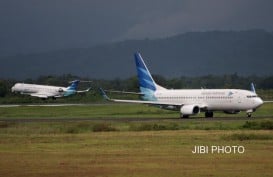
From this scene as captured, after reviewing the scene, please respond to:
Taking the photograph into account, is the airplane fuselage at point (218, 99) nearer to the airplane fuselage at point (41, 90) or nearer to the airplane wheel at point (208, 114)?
the airplane wheel at point (208, 114)

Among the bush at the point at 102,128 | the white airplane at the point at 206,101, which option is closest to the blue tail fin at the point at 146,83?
the white airplane at the point at 206,101

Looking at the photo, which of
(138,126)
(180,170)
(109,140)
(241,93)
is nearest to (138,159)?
(180,170)

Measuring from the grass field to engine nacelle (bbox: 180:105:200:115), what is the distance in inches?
834

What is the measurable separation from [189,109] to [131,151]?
40.5 meters

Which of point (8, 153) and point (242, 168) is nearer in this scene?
point (242, 168)

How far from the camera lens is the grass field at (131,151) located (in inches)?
1164

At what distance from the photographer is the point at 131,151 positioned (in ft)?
121

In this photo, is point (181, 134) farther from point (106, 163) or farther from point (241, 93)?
point (241, 93)

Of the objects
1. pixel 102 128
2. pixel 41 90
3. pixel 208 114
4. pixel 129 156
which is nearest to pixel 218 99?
pixel 208 114

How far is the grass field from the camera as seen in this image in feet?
97.0

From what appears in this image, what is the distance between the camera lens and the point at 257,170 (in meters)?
29.4

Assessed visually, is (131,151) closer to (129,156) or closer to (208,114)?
(129,156)

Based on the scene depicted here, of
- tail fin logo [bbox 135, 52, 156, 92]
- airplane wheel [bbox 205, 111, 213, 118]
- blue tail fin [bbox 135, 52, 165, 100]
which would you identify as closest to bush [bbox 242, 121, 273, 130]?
airplane wheel [bbox 205, 111, 213, 118]

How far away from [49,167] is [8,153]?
6397mm
